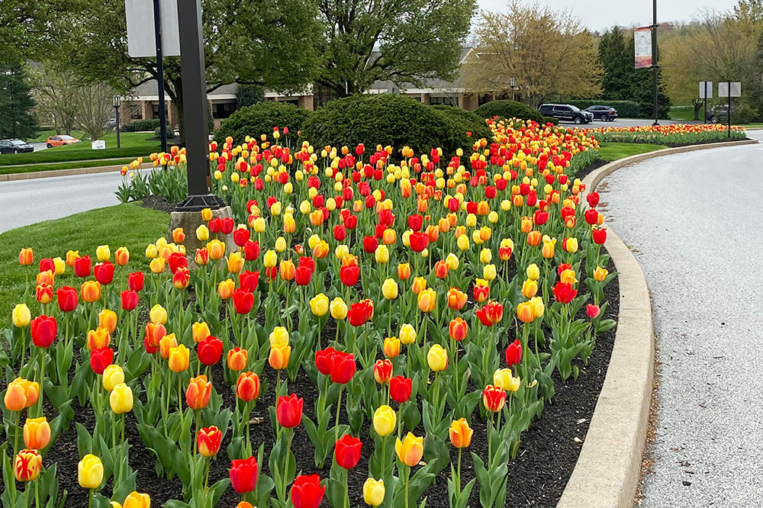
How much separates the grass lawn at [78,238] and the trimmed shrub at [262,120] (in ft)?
13.8

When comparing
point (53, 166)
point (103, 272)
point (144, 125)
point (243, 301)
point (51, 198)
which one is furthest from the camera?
point (144, 125)

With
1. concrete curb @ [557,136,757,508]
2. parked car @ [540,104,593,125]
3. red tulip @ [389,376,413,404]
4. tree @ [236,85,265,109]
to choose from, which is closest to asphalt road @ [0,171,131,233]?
concrete curb @ [557,136,757,508]

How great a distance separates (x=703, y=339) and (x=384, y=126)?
592 centimetres

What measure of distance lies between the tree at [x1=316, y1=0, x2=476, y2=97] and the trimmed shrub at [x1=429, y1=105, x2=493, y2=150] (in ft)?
88.6

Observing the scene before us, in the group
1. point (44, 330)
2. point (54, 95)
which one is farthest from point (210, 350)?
point (54, 95)

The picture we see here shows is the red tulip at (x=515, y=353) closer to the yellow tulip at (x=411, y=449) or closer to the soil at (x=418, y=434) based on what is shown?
the soil at (x=418, y=434)

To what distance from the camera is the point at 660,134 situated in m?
29.2

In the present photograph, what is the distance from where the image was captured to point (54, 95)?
54.1 meters

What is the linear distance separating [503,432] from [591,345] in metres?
1.51

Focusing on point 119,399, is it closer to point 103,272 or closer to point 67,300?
point 67,300

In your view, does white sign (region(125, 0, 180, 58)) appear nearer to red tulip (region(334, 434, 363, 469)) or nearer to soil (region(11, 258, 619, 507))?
A: soil (region(11, 258, 619, 507))

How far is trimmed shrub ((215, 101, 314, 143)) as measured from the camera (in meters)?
13.6

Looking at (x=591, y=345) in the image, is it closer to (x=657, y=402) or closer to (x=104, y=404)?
(x=657, y=402)

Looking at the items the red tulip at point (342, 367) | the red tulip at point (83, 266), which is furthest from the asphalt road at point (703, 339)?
the red tulip at point (83, 266)
